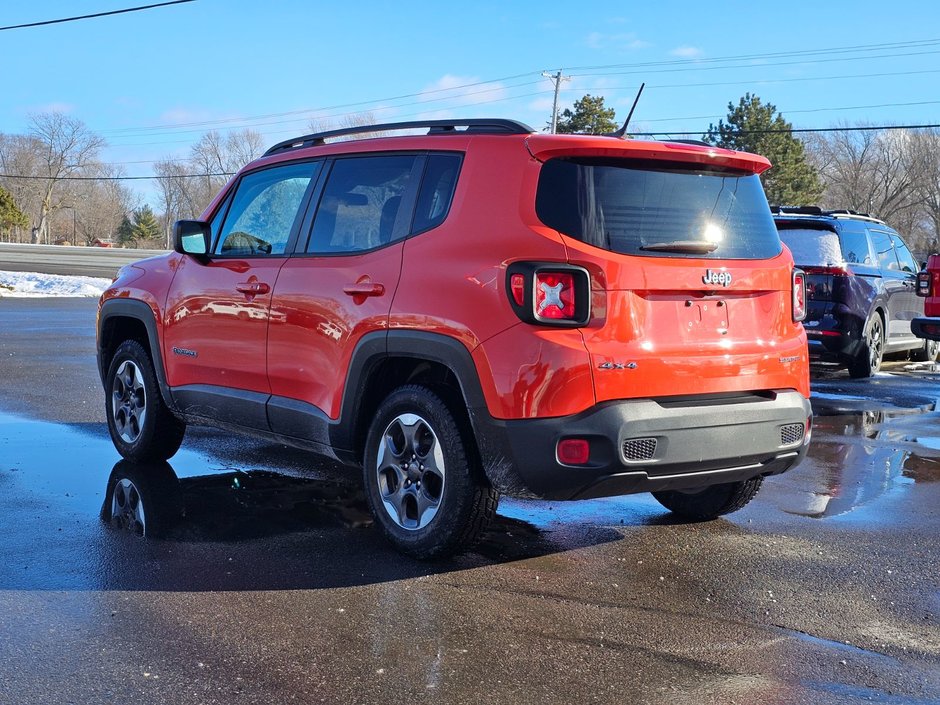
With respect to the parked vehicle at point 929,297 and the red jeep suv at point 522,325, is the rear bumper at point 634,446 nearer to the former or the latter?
the red jeep suv at point 522,325

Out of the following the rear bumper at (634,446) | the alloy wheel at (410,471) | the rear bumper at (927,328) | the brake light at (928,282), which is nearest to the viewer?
the rear bumper at (634,446)

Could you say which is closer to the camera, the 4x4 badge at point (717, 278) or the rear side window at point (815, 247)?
the 4x4 badge at point (717, 278)

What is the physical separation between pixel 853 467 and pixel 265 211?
437cm

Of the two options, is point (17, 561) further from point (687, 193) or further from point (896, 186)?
point (896, 186)

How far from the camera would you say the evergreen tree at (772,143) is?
214ft

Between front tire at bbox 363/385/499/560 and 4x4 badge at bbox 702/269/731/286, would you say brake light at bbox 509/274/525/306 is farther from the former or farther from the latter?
4x4 badge at bbox 702/269/731/286

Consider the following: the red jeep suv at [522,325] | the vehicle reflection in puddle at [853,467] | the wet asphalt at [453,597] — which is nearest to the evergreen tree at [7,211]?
the wet asphalt at [453,597]

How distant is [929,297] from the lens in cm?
1066

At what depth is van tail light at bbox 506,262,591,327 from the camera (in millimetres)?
3977

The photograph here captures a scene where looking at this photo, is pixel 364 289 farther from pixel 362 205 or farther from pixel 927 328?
pixel 927 328

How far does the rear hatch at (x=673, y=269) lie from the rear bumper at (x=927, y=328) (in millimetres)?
6184

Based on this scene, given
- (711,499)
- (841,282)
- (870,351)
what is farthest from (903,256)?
(711,499)

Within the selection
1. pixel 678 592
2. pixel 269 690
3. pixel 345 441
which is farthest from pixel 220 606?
pixel 678 592

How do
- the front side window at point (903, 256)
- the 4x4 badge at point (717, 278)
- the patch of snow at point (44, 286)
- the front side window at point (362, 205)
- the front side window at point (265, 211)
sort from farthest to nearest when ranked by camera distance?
the patch of snow at point (44, 286), the front side window at point (903, 256), the front side window at point (265, 211), the front side window at point (362, 205), the 4x4 badge at point (717, 278)
